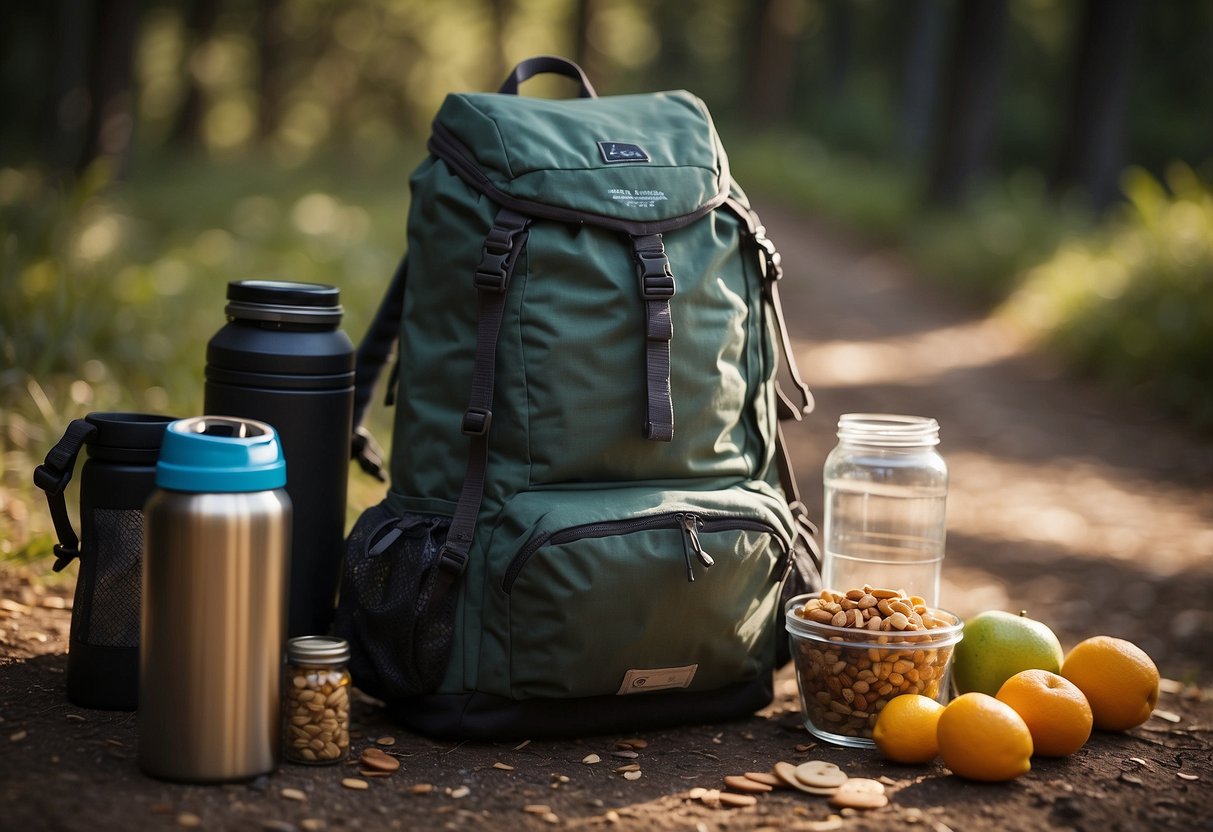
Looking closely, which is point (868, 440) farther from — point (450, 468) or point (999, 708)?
point (450, 468)

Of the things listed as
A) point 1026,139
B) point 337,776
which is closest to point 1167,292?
point 337,776

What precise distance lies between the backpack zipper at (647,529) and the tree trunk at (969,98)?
10481 millimetres

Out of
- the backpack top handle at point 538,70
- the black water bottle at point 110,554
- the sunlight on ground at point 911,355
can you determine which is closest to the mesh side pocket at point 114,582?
the black water bottle at point 110,554

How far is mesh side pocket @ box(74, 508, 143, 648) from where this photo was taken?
98.3 inches

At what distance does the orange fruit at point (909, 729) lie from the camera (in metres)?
2.46

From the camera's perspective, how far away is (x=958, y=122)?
12055 mm

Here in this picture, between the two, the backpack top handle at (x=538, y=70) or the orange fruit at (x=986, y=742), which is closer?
the orange fruit at (x=986, y=742)

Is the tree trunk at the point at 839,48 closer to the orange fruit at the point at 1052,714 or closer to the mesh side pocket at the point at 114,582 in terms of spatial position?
the orange fruit at the point at 1052,714

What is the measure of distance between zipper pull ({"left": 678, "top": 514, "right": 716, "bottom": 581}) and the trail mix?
12.6 inches

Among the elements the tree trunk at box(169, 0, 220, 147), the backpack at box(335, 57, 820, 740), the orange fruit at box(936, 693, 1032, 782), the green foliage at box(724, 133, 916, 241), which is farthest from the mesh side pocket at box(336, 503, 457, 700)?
the tree trunk at box(169, 0, 220, 147)

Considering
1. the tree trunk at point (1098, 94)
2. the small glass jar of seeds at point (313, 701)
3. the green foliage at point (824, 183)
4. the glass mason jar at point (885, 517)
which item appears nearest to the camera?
the small glass jar of seeds at point (313, 701)

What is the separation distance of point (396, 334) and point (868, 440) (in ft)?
4.35

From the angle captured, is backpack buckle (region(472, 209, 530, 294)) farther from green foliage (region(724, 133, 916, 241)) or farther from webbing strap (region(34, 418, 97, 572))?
green foliage (region(724, 133, 916, 241))

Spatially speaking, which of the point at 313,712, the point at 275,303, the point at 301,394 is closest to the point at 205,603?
the point at 313,712
